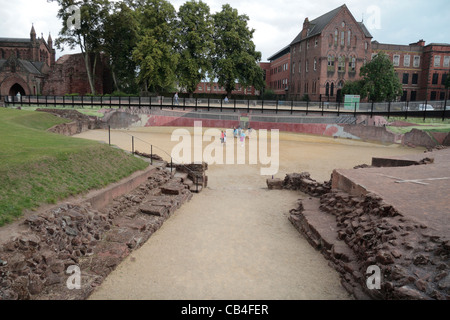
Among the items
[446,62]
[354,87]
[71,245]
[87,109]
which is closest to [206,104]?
[87,109]

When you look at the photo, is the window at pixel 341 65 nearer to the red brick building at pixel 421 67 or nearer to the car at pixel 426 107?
the red brick building at pixel 421 67

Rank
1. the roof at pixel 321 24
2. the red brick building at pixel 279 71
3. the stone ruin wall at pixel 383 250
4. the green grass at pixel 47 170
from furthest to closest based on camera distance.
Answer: the red brick building at pixel 279 71 → the roof at pixel 321 24 → the green grass at pixel 47 170 → the stone ruin wall at pixel 383 250

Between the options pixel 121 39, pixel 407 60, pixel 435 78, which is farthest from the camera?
pixel 407 60

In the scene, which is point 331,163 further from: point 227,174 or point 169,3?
point 169,3

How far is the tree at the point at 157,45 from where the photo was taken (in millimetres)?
42312

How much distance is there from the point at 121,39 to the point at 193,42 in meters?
11.7

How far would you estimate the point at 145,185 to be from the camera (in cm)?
1368

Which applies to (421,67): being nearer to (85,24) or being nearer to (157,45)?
(157,45)

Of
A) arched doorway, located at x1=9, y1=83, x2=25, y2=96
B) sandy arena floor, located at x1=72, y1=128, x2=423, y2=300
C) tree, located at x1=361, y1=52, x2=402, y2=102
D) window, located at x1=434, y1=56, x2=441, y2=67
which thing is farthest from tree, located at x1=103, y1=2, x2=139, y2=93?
window, located at x1=434, y1=56, x2=441, y2=67

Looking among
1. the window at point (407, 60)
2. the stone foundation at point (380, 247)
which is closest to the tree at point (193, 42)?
the window at point (407, 60)

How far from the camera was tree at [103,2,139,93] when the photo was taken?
4597cm

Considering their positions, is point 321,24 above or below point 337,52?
above

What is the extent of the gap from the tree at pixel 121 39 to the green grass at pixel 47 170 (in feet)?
116

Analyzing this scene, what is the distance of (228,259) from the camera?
904 cm
